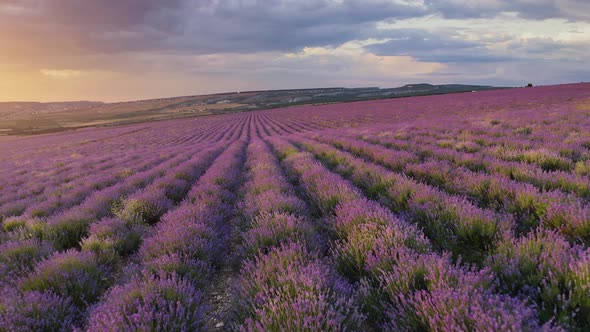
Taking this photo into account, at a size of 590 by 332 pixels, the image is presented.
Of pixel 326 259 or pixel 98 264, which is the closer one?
pixel 326 259

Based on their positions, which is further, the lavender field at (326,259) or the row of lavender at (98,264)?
the row of lavender at (98,264)

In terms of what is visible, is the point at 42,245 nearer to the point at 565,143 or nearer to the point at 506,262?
the point at 506,262

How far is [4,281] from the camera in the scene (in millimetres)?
3365

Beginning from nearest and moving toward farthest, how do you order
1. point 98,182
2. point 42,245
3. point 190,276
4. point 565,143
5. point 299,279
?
point 299,279 < point 190,276 < point 42,245 < point 565,143 < point 98,182

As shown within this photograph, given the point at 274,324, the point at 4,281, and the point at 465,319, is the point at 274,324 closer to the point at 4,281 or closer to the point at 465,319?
the point at 465,319

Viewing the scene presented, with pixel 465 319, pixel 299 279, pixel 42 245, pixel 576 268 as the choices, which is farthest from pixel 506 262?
pixel 42 245

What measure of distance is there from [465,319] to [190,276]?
8.59 ft

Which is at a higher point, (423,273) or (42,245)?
(423,273)

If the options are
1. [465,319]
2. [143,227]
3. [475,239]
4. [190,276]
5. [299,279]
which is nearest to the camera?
[465,319]

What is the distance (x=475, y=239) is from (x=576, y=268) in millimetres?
1306

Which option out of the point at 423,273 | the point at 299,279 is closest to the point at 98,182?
the point at 299,279

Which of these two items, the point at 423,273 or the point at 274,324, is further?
the point at 423,273

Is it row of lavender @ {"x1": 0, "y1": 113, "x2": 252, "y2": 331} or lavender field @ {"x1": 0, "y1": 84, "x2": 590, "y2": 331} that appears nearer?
lavender field @ {"x1": 0, "y1": 84, "x2": 590, "y2": 331}

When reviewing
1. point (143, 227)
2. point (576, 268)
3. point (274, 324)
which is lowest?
point (143, 227)
